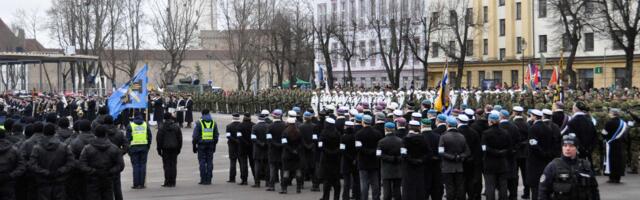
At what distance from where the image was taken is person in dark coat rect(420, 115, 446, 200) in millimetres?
15078

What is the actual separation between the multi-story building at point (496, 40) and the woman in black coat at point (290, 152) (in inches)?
1635

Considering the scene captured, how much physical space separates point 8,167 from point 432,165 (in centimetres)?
686

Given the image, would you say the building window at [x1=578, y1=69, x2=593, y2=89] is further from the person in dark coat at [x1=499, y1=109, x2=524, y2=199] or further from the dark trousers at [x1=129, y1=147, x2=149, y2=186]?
the dark trousers at [x1=129, y1=147, x2=149, y2=186]

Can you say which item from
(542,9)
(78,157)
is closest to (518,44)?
(542,9)

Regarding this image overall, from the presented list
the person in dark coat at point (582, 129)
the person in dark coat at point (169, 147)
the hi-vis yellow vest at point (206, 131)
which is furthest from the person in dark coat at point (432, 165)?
the person in dark coat at point (169, 147)

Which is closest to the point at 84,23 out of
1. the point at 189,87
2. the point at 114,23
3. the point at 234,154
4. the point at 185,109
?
the point at 114,23

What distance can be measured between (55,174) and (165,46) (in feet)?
200

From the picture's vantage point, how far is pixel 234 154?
19.7 m

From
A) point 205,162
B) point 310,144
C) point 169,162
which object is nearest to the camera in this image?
point 310,144

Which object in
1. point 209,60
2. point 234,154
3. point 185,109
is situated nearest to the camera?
point 234,154

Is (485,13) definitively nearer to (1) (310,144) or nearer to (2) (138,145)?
(1) (310,144)

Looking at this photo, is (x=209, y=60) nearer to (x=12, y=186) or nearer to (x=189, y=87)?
(x=189, y=87)

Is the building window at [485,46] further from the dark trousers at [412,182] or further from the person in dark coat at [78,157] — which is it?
the person in dark coat at [78,157]

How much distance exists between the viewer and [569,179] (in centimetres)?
913
